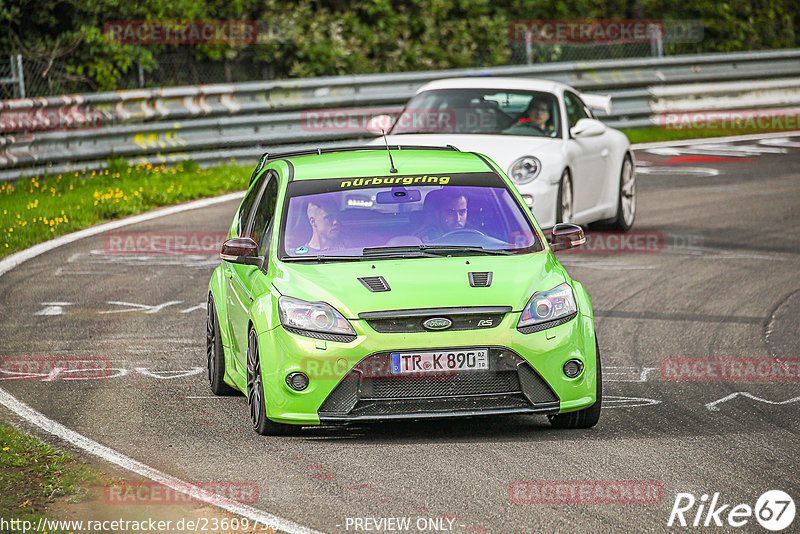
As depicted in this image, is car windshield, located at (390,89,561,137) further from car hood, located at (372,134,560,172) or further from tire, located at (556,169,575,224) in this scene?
tire, located at (556,169,575,224)

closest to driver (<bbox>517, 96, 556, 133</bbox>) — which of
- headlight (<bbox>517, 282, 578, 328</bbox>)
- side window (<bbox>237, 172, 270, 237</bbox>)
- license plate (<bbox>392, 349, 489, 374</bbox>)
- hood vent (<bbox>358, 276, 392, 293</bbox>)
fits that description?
side window (<bbox>237, 172, 270, 237</bbox>)

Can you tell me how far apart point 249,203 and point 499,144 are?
17.6 ft

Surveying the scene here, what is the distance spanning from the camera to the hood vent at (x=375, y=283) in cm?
707

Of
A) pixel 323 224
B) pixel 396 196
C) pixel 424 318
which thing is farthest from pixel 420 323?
pixel 396 196

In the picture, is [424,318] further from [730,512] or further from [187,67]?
[187,67]

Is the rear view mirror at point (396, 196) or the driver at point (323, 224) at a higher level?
the rear view mirror at point (396, 196)

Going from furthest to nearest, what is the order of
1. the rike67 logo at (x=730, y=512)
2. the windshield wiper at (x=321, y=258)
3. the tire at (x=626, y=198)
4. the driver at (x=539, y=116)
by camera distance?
the tire at (x=626, y=198) < the driver at (x=539, y=116) < the windshield wiper at (x=321, y=258) < the rike67 logo at (x=730, y=512)

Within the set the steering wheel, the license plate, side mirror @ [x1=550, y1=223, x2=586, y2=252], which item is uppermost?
the steering wheel

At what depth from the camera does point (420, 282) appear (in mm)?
7121

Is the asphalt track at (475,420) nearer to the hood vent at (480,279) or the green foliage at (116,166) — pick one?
the hood vent at (480,279)

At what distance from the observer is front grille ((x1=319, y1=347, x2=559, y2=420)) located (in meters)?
6.90

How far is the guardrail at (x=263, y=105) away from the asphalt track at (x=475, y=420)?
163 inches

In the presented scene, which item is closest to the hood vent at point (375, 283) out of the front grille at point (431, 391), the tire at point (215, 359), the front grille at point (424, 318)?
the front grille at point (424, 318)

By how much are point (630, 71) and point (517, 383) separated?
17.8 m
